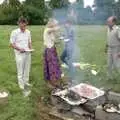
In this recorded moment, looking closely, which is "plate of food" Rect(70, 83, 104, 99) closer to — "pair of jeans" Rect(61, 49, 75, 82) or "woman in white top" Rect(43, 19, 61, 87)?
"woman in white top" Rect(43, 19, 61, 87)

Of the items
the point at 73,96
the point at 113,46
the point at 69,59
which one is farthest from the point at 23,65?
the point at 113,46

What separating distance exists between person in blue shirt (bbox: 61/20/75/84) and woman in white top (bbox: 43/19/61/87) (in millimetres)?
553

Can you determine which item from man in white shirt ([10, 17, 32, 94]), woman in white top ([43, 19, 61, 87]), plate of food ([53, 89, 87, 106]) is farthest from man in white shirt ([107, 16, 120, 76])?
plate of food ([53, 89, 87, 106])

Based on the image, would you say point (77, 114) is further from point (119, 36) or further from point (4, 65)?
point (4, 65)

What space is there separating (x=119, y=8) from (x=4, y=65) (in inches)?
157

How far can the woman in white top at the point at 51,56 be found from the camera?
317 inches

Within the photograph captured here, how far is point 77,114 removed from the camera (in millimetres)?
6328

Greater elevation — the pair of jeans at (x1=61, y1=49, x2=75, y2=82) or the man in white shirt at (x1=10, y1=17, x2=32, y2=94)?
the man in white shirt at (x1=10, y1=17, x2=32, y2=94)

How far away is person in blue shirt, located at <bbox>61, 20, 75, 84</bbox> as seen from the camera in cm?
916

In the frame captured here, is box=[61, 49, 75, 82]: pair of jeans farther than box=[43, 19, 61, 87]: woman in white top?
Yes

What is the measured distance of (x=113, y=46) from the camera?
879 centimetres

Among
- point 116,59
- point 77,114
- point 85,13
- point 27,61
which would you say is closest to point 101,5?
point 85,13

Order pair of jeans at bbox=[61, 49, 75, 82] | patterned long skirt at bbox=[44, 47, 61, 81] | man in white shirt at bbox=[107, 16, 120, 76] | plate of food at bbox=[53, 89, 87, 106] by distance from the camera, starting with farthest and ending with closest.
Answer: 1. pair of jeans at bbox=[61, 49, 75, 82]
2. man in white shirt at bbox=[107, 16, 120, 76]
3. patterned long skirt at bbox=[44, 47, 61, 81]
4. plate of food at bbox=[53, 89, 87, 106]

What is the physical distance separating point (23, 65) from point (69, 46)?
5.91 ft
